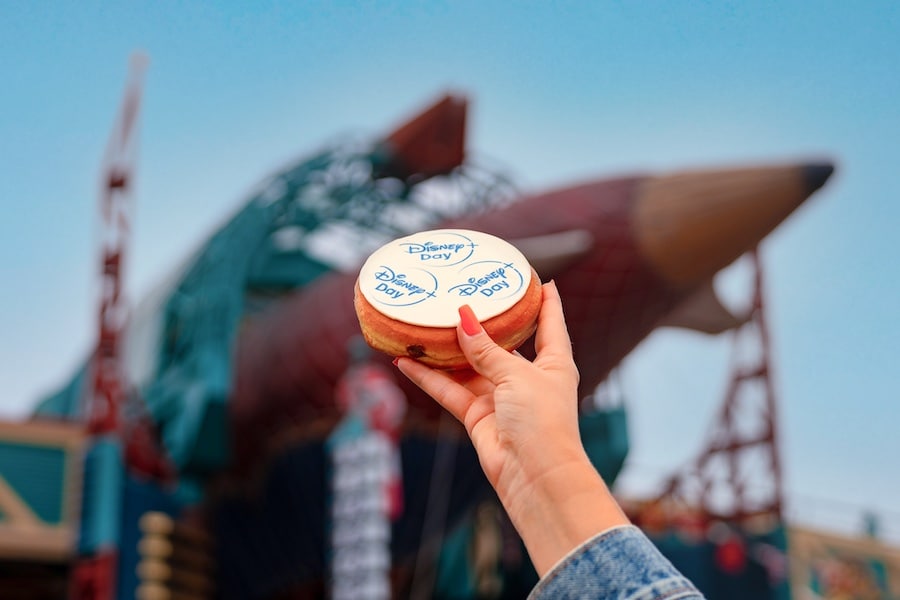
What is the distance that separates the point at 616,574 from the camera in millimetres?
1465

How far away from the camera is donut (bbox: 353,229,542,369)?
2.14 metres

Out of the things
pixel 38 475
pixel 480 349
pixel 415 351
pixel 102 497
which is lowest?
pixel 38 475

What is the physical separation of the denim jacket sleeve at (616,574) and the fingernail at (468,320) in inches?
22.9

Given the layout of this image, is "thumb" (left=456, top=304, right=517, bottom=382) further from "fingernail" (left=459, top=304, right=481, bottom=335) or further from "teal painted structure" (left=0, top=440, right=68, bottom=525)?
"teal painted structure" (left=0, top=440, right=68, bottom=525)

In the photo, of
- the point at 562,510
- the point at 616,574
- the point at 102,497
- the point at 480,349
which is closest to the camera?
the point at 616,574

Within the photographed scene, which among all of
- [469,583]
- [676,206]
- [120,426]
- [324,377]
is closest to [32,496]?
[120,426]

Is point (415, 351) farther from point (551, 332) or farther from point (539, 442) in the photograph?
point (539, 442)

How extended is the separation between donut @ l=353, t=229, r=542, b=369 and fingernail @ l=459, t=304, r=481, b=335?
0.09ft

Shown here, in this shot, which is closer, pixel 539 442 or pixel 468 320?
pixel 539 442

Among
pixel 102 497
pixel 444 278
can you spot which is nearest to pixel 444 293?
pixel 444 278

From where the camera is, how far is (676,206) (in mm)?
14117

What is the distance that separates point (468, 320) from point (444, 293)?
0.40ft

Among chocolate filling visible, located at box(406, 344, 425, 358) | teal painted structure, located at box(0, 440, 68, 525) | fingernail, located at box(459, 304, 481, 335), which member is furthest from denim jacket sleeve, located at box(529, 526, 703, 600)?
teal painted structure, located at box(0, 440, 68, 525)

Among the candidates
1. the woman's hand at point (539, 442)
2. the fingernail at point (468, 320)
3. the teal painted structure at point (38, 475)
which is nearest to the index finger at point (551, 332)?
the woman's hand at point (539, 442)
